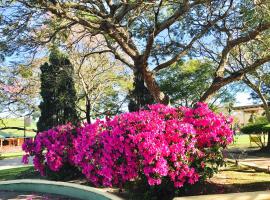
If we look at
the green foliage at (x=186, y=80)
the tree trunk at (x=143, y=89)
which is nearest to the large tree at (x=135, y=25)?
the tree trunk at (x=143, y=89)

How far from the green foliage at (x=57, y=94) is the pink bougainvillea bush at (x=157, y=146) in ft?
23.2

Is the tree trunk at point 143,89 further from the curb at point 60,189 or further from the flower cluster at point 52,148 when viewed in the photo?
the curb at point 60,189

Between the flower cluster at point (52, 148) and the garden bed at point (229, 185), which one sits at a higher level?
the flower cluster at point (52, 148)

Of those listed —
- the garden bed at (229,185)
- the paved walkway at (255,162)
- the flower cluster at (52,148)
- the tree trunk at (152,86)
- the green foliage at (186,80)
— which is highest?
the green foliage at (186,80)

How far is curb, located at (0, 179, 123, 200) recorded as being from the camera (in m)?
8.69

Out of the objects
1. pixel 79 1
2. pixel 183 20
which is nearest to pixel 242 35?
pixel 183 20

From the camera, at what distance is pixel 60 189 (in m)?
10.1

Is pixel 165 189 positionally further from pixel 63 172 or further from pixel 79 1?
pixel 79 1

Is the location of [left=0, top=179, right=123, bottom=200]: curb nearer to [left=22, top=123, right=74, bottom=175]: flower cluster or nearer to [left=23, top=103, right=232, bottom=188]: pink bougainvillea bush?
[left=23, top=103, right=232, bottom=188]: pink bougainvillea bush

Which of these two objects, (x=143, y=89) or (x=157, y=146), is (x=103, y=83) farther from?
(x=157, y=146)

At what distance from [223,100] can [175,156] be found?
2605 centimetres

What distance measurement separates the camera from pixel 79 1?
1154cm

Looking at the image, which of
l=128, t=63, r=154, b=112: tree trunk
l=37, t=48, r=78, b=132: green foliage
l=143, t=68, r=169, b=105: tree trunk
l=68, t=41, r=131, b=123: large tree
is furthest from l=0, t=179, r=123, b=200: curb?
l=68, t=41, r=131, b=123: large tree

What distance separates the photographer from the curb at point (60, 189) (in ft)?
28.5
